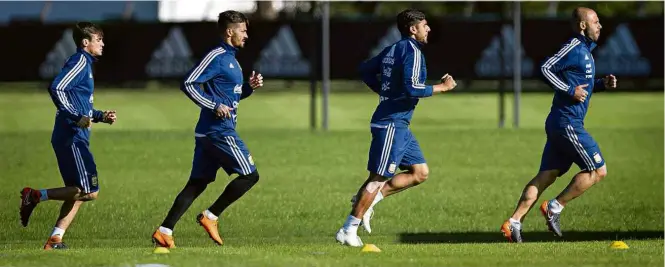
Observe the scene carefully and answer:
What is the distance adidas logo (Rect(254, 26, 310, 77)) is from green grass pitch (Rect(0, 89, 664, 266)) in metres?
1.49

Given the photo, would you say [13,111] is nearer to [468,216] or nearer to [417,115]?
[417,115]

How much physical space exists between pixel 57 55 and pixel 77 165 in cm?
2010

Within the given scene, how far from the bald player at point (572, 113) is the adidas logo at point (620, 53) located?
18407 mm

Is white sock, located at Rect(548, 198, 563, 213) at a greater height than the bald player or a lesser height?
lesser

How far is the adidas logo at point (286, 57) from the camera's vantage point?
29.0 m

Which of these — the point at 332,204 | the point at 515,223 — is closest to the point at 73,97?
the point at 515,223

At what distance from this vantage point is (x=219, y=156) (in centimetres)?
1177

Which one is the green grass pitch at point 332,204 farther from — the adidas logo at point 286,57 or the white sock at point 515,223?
the adidas logo at point 286,57

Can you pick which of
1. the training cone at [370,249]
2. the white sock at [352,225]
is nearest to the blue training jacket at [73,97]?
the white sock at [352,225]

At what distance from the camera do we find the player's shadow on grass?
1376cm

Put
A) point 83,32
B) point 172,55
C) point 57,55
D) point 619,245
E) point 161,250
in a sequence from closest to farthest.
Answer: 1. point 161,250
2. point 619,245
3. point 83,32
4. point 172,55
5. point 57,55

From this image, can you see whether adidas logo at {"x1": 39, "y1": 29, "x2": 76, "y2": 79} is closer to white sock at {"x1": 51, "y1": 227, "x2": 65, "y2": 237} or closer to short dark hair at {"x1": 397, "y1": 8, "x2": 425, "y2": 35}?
white sock at {"x1": 51, "y1": 227, "x2": 65, "y2": 237}

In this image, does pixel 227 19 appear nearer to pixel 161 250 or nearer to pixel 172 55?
pixel 161 250

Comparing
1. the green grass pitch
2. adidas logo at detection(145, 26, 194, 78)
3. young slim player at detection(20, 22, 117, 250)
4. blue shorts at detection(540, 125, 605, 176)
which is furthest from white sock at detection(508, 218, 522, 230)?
adidas logo at detection(145, 26, 194, 78)
